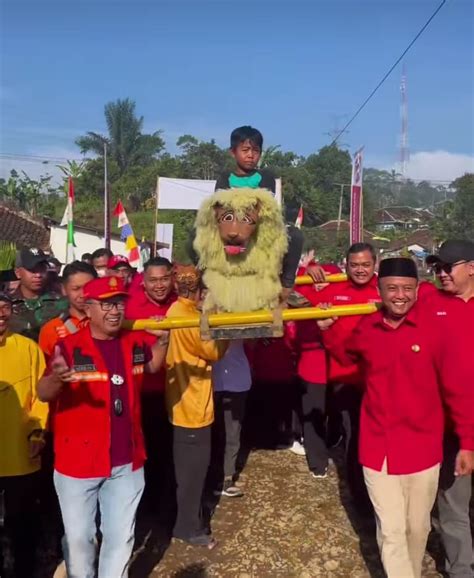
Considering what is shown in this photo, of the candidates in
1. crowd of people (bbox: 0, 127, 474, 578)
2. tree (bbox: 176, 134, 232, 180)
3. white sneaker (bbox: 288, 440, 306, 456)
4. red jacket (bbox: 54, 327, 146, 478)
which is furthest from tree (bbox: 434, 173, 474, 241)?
red jacket (bbox: 54, 327, 146, 478)

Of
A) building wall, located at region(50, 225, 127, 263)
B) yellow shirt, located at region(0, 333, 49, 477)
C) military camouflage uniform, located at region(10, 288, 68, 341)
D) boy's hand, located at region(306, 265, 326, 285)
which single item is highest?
building wall, located at region(50, 225, 127, 263)

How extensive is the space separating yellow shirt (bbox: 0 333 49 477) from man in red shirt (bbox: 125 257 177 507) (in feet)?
3.84

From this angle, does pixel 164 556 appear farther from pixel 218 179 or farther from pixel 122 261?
pixel 122 261

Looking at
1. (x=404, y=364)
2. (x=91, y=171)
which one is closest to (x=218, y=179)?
(x=404, y=364)

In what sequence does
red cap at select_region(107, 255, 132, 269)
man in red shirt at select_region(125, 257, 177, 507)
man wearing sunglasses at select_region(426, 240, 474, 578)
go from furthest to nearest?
red cap at select_region(107, 255, 132, 269) → man in red shirt at select_region(125, 257, 177, 507) → man wearing sunglasses at select_region(426, 240, 474, 578)

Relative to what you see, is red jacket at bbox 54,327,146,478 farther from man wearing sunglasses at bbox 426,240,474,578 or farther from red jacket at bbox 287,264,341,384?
red jacket at bbox 287,264,341,384

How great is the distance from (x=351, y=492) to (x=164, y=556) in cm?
156

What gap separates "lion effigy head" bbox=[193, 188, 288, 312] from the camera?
3.55 m

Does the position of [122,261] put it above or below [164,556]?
above

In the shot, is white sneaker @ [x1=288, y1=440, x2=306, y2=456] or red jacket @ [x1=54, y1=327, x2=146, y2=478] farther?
white sneaker @ [x1=288, y1=440, x2=306, y2=456]

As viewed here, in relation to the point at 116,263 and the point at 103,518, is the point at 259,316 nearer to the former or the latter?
the point at 103,518

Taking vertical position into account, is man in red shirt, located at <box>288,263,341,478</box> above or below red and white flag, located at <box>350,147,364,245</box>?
below

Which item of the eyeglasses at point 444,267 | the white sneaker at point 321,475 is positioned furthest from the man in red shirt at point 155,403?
the eyeglasses at point 444,267

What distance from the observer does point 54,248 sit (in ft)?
81.8
